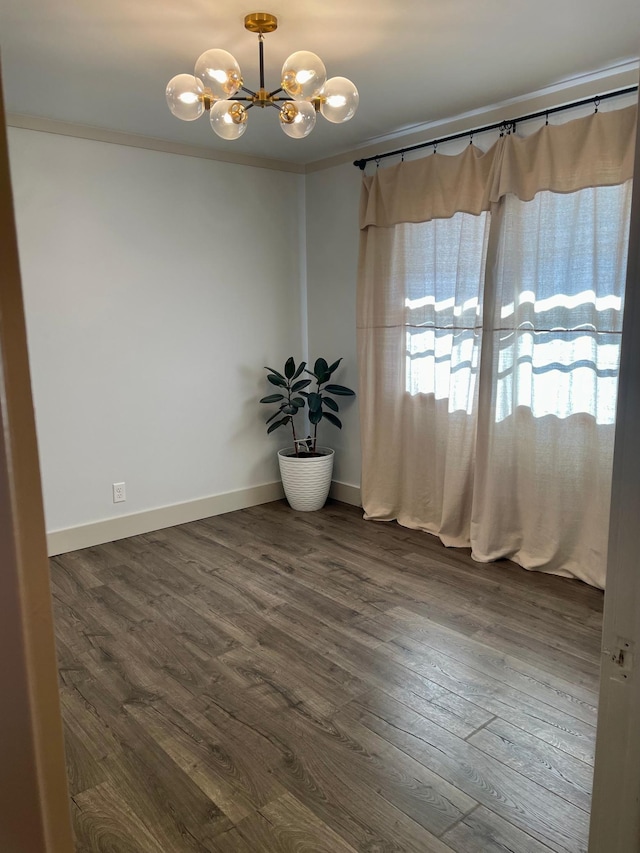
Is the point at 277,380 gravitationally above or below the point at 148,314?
below

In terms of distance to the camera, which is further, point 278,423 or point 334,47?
point 278,423

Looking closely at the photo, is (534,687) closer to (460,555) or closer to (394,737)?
(394,737)

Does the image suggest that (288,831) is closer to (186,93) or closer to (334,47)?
(186,93)

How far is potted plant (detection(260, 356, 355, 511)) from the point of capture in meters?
4.43

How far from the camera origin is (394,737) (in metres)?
2.12

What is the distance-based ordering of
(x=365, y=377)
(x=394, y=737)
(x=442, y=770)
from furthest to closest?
(x=365, y=377)
(x=394, y=737)
(x=442, y=770)

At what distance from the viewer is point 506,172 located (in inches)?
130

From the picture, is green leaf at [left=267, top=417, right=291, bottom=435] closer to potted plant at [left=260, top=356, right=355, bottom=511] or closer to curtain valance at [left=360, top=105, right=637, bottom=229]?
potted plant at [left=260, top=356, right=355, bottom=511]

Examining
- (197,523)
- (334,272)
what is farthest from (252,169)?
(197,523)

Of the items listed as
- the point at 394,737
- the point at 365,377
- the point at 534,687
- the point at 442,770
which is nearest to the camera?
the point at 442,770

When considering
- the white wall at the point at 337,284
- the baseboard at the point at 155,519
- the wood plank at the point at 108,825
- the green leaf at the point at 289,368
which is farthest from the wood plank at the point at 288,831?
the green leaf at the point at 289,368

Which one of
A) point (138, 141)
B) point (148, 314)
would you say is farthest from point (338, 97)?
point (148, 314)

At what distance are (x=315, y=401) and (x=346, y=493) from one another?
0.76m

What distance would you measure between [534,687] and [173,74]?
3.03 meters
